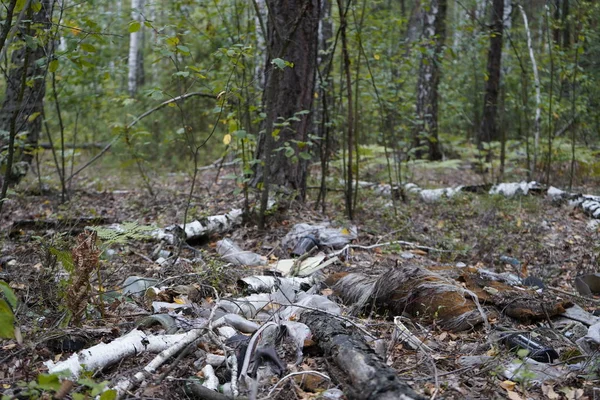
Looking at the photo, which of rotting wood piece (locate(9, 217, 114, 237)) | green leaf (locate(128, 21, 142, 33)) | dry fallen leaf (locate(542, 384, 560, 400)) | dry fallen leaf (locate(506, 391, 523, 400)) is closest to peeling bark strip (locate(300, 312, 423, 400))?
dry fallen leaf (locate(506, 391, 523, 400))

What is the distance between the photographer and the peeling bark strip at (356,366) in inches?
77.4

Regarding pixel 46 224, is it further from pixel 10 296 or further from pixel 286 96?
pixel 10 296

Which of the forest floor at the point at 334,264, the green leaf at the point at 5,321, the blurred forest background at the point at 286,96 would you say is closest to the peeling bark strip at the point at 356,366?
the forest floor at the point at 334,264

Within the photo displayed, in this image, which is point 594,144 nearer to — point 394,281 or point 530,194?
point 530,194

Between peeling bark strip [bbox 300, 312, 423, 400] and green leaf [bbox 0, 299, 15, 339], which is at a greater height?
green leaf [bbox 0, 299, 15, 339]

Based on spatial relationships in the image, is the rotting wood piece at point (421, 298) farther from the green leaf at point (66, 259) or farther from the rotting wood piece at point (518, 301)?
the green leaf at point (66, 259)

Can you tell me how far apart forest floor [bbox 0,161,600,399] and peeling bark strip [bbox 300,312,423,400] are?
0.13 m

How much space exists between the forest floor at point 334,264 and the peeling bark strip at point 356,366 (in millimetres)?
127

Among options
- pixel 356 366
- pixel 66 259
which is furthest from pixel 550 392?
pixel 66 259

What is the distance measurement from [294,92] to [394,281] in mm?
3103

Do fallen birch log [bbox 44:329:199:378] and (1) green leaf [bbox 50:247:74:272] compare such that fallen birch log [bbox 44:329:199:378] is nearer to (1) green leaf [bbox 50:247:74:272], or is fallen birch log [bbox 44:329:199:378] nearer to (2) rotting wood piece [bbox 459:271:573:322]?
(1) green leaf [bbox 50:247:74:272]

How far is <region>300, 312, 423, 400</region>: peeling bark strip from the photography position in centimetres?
197

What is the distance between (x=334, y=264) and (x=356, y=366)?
2.20 metres

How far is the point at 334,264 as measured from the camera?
438 centimetres
